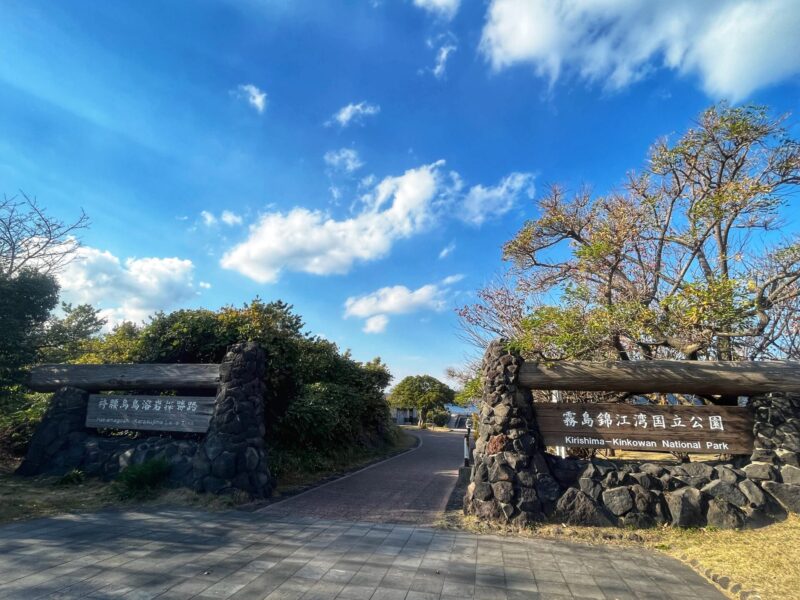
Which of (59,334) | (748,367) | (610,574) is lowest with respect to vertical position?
(610,574)

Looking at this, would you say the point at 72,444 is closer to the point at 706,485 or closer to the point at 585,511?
the point at 585,511

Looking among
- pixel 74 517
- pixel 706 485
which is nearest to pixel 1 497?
pixel 74 517

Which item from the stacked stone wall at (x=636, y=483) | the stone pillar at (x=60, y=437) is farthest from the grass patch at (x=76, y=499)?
the stacked stone wall at (x=636, y=483)

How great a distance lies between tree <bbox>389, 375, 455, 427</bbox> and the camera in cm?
3812

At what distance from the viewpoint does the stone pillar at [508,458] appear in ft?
20.4

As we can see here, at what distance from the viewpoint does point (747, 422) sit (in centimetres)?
649

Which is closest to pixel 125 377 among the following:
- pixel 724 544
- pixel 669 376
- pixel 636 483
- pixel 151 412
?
pixel 151 412

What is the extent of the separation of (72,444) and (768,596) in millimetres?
10823

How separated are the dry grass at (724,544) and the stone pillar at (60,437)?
24.2 ft

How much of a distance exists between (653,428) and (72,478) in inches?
388

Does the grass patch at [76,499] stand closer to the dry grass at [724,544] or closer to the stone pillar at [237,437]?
the stone pillar at [237,437]

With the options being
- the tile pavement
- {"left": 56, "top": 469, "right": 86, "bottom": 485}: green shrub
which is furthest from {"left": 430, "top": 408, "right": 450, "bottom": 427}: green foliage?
the tile pavement

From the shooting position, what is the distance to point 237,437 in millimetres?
7410

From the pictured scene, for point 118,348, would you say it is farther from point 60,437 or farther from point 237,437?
point 237,437
